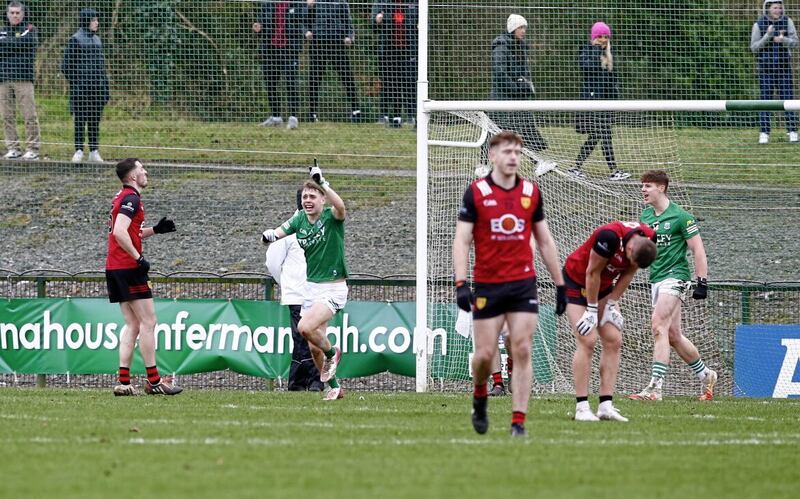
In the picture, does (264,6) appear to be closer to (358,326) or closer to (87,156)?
(87,156)

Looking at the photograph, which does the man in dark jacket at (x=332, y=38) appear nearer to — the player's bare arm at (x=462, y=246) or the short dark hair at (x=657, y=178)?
the short dark hair at (x=657, y=178)

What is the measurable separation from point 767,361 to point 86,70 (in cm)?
1093

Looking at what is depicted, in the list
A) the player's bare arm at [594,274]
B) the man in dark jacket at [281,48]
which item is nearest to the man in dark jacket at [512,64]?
the man in dark jacket at [281,48]

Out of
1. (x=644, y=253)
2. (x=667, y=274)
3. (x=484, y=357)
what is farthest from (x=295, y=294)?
(x=484, y=357)

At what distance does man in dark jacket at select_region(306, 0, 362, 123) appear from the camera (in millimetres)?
18719

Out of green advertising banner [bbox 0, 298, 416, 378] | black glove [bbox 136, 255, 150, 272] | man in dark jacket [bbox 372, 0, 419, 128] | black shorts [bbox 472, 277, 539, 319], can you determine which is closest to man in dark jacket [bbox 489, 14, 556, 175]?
man in dark jacket [bbox 372, 0, 419, 128]

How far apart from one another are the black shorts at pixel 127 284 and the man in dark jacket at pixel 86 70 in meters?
7.09

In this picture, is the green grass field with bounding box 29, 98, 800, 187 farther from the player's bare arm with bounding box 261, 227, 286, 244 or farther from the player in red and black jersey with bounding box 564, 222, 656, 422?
the player in red and black jersey with bounding box 564, 222, 656, 422

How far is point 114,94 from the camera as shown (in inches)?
756

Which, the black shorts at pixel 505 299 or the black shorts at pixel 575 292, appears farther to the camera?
the black shorts at pixel 575 292

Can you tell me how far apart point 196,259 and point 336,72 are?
3.55 m

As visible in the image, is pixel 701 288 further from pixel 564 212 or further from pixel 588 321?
pixel 588 321

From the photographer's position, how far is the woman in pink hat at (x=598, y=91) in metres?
15.6

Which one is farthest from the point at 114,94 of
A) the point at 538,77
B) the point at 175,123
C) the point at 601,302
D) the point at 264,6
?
the point at 601,302
